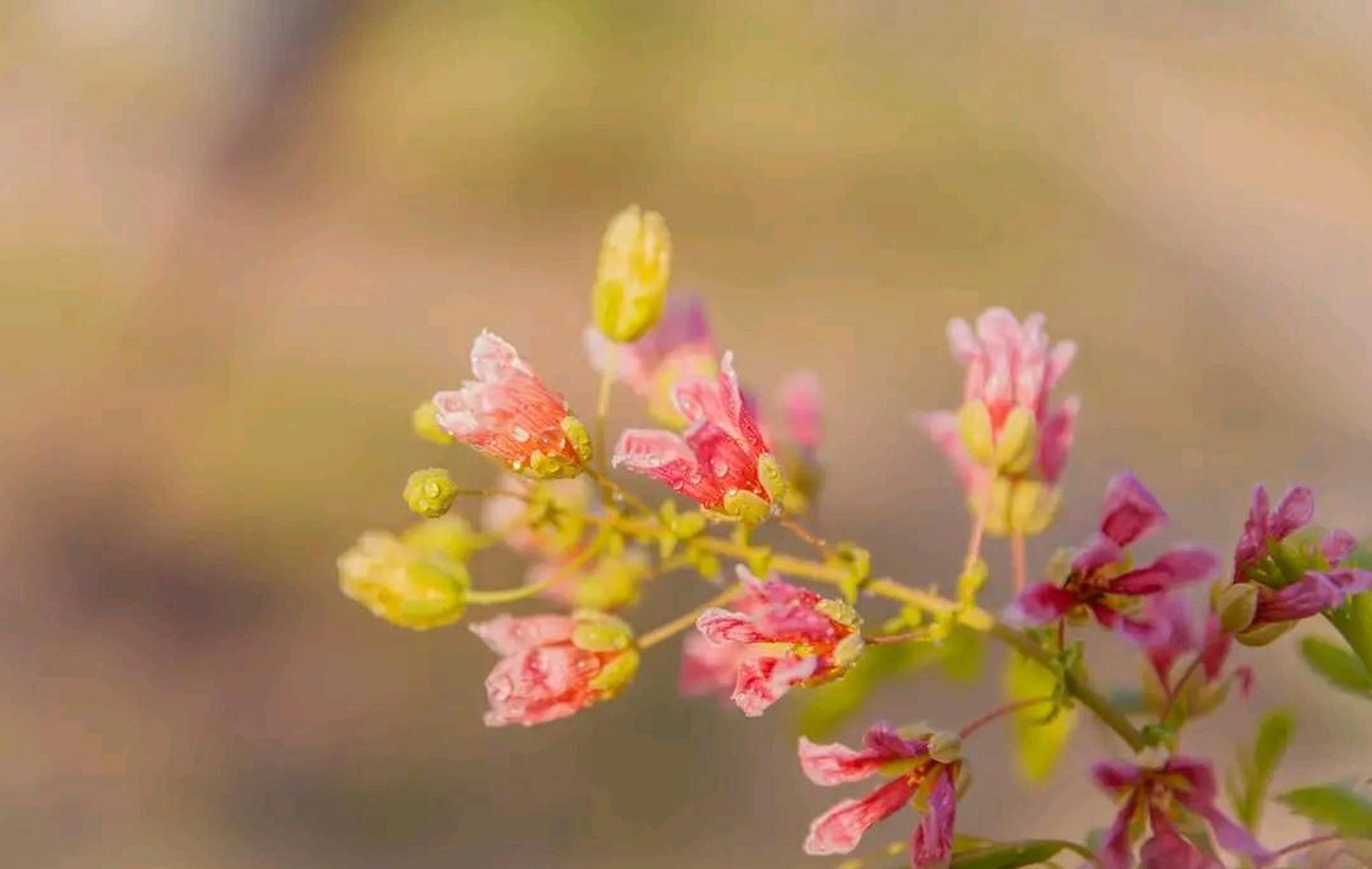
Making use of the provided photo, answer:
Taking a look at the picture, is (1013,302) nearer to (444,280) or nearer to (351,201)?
(444,280)

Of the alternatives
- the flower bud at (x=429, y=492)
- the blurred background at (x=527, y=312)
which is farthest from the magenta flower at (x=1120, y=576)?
the blurred background at (x=527, y=312)

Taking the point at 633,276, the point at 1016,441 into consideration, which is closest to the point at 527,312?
the point at 633,276

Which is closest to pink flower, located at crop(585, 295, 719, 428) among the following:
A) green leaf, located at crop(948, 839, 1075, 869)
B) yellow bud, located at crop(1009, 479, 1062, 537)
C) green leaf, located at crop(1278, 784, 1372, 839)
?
yellow bud, located at crop(1009, 479, 1062, 537)

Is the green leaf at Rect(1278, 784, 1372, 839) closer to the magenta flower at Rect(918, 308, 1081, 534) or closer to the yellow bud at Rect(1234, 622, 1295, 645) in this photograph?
the yellow bud at Rect(1234, 622, 1295, 645)

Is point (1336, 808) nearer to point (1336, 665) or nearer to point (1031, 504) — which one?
point (1336, 665)

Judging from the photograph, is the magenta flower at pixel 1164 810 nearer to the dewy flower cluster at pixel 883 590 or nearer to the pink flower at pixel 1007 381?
the dewy flower cluster at pixel 883 590

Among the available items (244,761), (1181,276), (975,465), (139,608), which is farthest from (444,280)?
(975,465)
